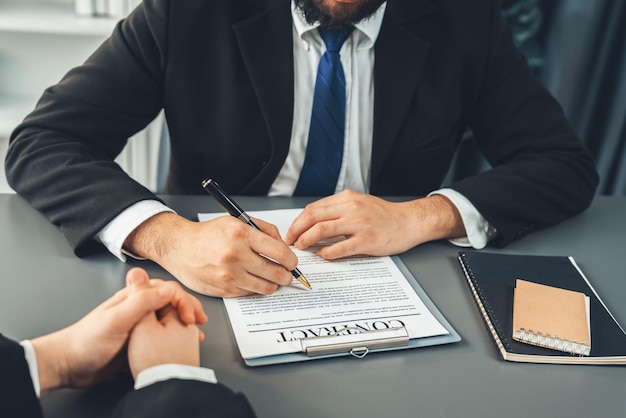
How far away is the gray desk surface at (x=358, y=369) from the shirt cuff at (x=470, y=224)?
0.31 feet

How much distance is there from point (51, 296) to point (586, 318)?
0.76 m

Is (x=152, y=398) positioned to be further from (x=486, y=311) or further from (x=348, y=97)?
(x=348, y=97)

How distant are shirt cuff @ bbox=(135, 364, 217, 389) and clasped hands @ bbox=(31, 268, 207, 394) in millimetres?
16

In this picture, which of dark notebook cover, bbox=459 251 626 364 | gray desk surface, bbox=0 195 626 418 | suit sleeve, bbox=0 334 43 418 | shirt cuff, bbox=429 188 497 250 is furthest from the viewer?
shirt cuff, bbox=429 188 497 250

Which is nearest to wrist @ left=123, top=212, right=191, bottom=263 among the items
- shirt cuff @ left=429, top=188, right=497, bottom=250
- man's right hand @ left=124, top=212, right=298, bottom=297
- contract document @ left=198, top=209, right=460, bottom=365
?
man's right hand @ left=124, top=212, right=298, bottom=297

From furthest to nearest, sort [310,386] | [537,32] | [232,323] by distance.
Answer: [537,32]
[232,323]
[310,386]

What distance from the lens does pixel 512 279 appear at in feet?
3.35

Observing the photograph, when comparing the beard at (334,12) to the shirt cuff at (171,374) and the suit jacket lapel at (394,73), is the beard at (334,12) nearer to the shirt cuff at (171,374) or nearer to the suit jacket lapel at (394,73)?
the suit jacket lapel at (394,73)

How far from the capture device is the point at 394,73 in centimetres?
141

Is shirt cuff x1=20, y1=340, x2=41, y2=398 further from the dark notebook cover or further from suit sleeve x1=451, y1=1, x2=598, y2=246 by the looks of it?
suit sleeve x1=451, y1=1, x2=598, y2=246

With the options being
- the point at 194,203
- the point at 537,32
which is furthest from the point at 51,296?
the point at 537,32

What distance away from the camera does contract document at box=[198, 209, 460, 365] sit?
32.2 inches

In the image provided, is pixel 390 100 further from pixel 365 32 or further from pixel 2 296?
pixel 2 296

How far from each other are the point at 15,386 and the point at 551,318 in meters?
0.69
